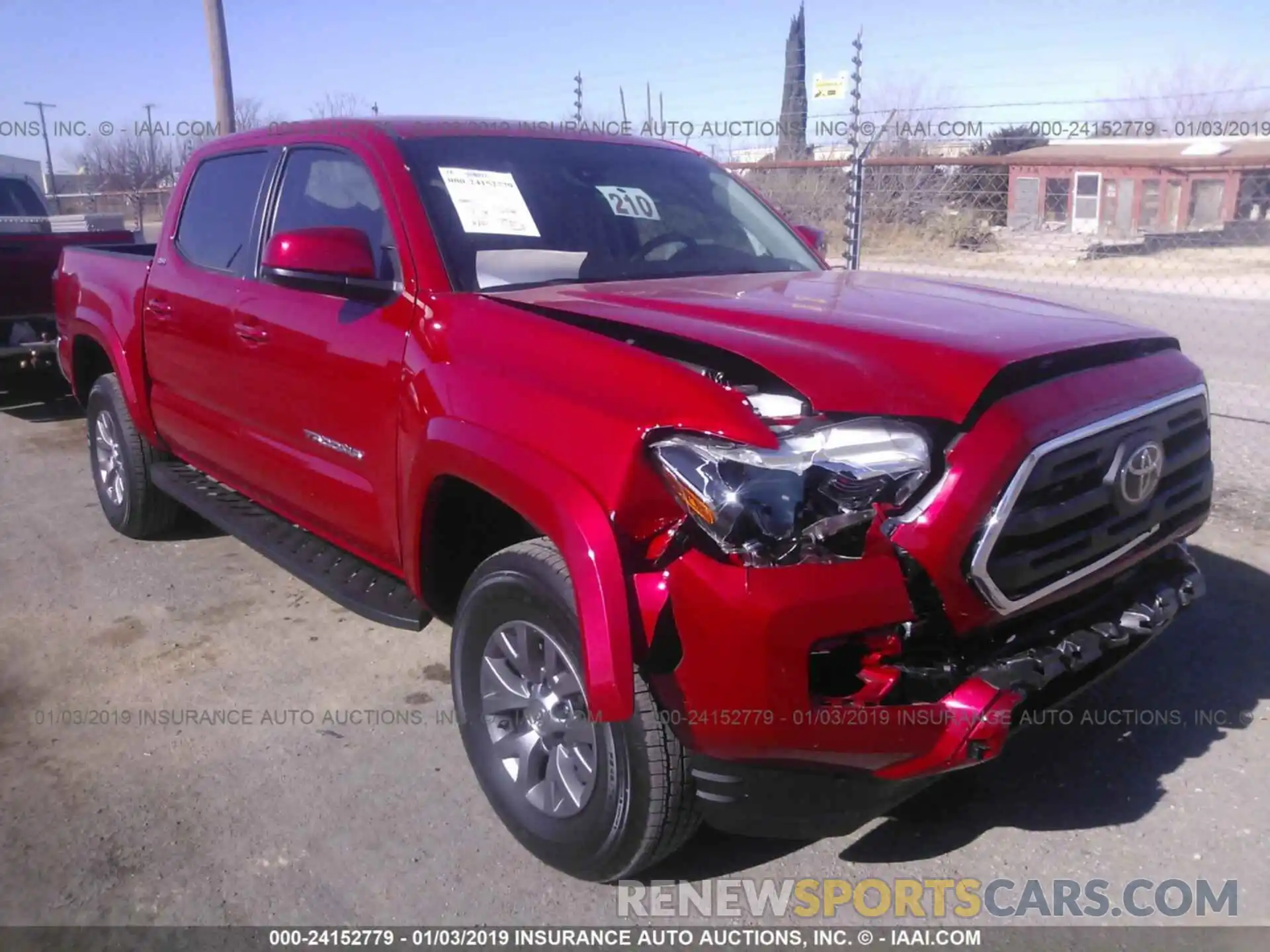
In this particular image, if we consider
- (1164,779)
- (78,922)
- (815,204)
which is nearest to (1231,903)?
(1164,779)

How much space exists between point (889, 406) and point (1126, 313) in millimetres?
11275

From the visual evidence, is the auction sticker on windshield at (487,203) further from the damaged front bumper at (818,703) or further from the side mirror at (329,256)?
the damaged front bumper at (818,703)

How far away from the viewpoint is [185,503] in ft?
15.5

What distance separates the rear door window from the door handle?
0.96 feet

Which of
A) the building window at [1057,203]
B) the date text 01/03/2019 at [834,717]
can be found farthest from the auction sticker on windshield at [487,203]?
the building window at [1057,203]

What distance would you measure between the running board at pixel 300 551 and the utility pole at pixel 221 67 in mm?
7595

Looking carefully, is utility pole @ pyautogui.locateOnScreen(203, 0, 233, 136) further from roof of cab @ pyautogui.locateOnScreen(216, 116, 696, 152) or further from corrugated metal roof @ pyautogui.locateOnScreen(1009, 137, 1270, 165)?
corrugated metal roof @ pyautogui.locateOnScreen(1009, 137, 1270, 165)

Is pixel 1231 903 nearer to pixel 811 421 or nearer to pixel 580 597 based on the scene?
pixel 811 421

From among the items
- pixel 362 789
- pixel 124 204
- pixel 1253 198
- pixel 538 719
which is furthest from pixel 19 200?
pixel 1253 198

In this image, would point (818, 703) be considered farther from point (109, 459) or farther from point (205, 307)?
point (109, 459)

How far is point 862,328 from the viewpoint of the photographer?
103 inches

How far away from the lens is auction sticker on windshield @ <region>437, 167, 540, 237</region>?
3.38 metres

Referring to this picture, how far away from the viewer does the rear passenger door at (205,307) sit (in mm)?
4199

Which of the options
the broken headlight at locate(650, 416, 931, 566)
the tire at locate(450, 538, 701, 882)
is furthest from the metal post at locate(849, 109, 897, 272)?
the broken headlight at locate(650, 416, 931, 566)
